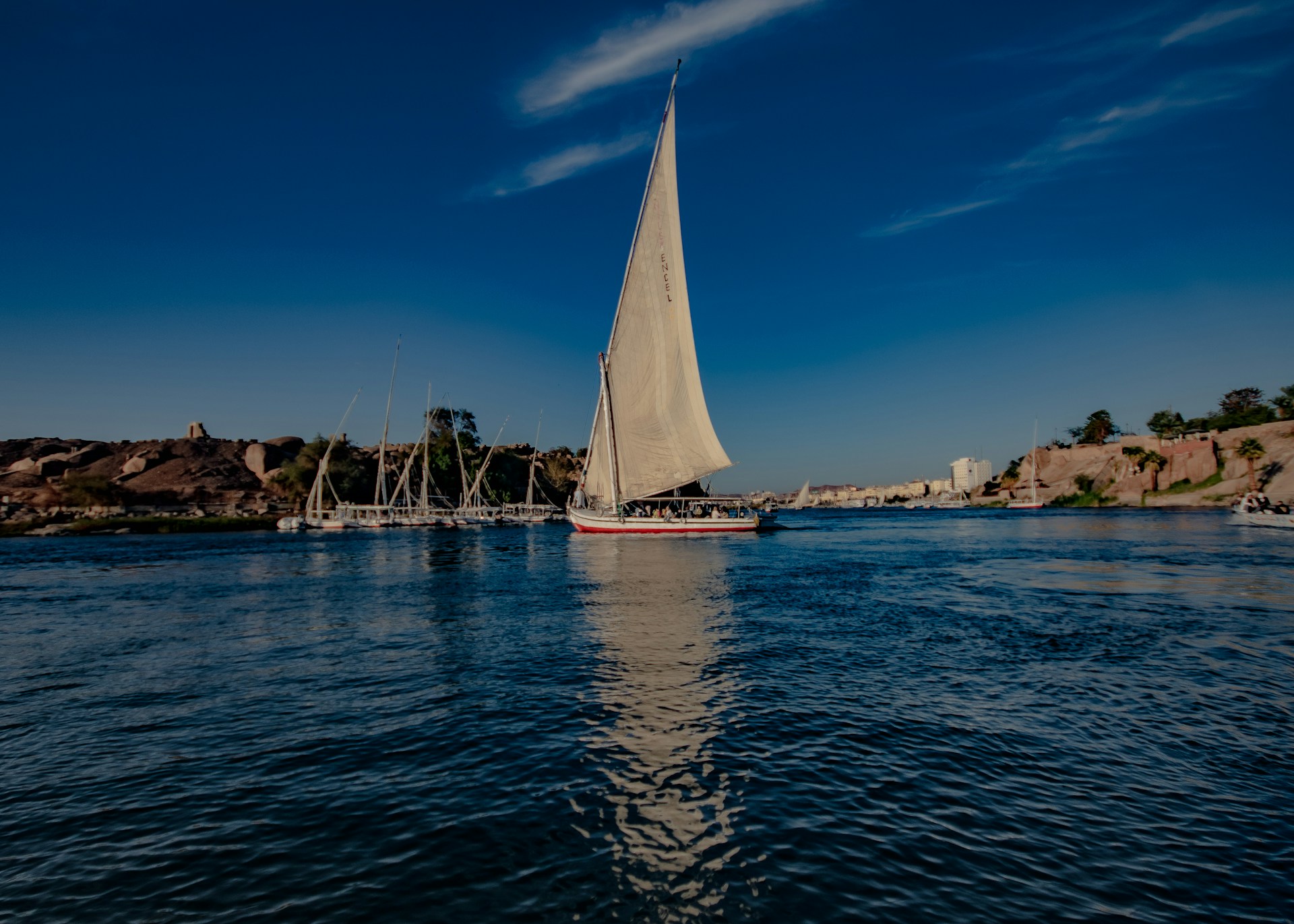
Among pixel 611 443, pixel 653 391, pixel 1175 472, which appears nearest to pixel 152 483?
pixel 611 443

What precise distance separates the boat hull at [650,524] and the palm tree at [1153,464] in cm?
10415

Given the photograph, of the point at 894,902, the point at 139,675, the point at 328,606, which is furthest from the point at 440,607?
the point at 894,902

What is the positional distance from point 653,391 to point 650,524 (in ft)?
45.4

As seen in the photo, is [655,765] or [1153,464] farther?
[1153,464]

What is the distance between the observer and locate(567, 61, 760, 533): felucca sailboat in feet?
189

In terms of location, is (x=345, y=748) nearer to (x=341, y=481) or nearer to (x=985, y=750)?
(x=985, y=750)

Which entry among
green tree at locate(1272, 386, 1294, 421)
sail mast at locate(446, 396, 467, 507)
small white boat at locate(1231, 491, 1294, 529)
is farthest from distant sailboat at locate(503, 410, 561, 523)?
green tree at locate(1272, 386, 1294, 421)

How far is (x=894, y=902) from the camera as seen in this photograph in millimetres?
5852

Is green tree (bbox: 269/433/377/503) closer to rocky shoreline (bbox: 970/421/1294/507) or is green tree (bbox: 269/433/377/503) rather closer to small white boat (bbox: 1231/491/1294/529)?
small white boat (bbox: 1231/491/1294/529)

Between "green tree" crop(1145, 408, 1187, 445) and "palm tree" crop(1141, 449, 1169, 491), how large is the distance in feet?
22.9

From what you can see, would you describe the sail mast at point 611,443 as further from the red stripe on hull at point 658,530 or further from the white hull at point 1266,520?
the white hull at point 1266,520

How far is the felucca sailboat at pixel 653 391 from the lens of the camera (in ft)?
189

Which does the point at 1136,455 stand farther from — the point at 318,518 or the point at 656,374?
the point at 318,518

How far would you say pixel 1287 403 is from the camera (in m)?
126
